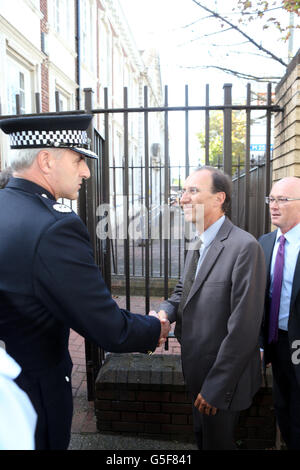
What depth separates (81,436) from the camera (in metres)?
2.70

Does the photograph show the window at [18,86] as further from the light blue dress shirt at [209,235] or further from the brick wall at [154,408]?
the light blue dress shirt at [209,235]

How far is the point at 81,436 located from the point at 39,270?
201 centimetres

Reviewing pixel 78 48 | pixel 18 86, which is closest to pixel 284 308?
pixel 18 86

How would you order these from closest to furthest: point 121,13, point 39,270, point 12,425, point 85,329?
point 12,425, point 39,270, point 85,329, point 121,13

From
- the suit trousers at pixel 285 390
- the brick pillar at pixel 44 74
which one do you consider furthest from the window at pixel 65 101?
the suit trousers at pixel 285 390

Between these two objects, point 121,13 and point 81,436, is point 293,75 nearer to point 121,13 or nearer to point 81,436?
point 81,436

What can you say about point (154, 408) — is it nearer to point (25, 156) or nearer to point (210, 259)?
point (210, 259)

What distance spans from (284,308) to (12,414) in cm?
173

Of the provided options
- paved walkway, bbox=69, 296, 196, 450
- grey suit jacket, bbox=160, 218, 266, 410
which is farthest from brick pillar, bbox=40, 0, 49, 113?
grey suit jacket, bbox=160, 218, 266, 410

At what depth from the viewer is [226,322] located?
1.89 meters

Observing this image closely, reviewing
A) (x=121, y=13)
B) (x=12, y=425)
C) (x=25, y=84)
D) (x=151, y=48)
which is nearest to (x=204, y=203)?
(x=12, y=425)

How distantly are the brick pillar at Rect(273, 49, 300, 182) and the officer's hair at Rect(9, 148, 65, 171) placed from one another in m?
1.76

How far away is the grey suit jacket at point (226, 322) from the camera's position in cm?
179

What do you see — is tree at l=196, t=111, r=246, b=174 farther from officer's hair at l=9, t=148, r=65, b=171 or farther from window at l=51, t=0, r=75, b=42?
officer's hair at l=9, t=148, r=65, b=171
